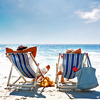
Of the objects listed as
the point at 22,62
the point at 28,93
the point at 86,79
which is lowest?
the point at 28,93

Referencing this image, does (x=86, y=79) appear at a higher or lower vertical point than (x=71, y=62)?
lower

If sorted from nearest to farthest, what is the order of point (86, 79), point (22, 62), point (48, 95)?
point (48, 95), point (86, 79), point (22, 62)

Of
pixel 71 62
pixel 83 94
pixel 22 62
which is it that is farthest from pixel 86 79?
pixel 22 62

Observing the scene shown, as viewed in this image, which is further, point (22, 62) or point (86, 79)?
point (22, 62)

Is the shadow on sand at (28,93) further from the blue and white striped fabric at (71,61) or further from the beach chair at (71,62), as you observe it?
the blue and white striped fabric at (71,61)

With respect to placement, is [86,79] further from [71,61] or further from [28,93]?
[28,93]

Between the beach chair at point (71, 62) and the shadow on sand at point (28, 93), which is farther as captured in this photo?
the beach chair at point (71, 62)

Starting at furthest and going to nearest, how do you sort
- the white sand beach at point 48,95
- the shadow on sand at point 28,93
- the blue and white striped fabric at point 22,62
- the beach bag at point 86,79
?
the blue and white striped fabric at point 22,62
the beach bag at point 86,79
the shadow on sand at point 28,93
the white sand beach at point 48,95

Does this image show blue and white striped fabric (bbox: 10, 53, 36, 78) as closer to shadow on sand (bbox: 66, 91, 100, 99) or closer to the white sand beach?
the white sand beach

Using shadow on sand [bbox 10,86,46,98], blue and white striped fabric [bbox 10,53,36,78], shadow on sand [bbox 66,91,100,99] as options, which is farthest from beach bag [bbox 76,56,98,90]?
blue and white striped fabric [bbox 10,53,36,78]

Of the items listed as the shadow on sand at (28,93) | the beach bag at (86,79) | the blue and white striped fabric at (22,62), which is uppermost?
the blue and white striped fabric at (22,62)

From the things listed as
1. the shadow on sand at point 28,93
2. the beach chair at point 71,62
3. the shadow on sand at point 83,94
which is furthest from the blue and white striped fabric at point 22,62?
the shadow on sand at point 83,94

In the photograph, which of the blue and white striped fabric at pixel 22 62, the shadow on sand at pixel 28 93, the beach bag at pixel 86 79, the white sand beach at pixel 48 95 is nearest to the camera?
the white sand beach at pixel 48 95

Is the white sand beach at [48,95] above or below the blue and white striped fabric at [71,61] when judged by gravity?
below
